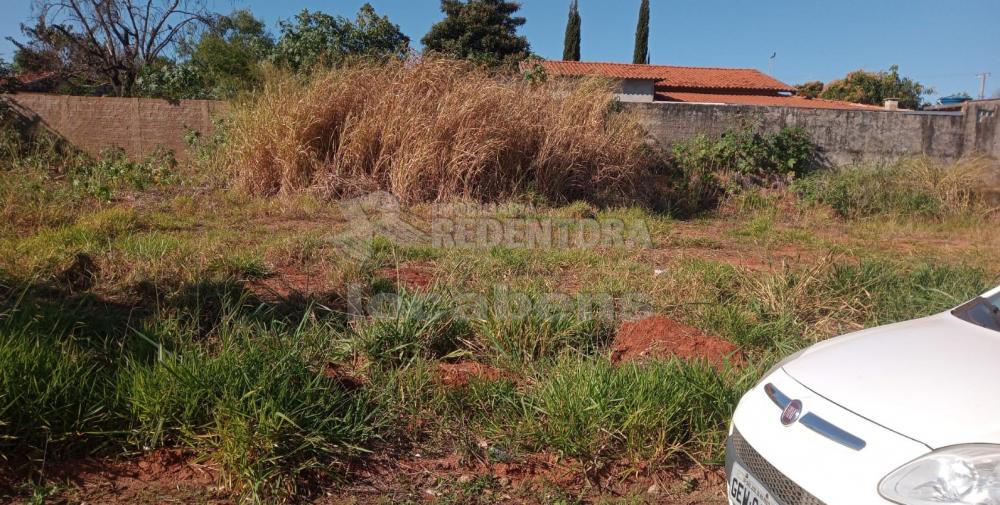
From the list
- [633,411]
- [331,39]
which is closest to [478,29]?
[331,39]

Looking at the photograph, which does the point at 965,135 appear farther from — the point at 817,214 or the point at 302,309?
the point at 302,309

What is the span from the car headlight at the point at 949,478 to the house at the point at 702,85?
22.5m

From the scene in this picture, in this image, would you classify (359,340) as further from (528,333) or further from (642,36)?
(642,36)

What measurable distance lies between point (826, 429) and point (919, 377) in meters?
0.41

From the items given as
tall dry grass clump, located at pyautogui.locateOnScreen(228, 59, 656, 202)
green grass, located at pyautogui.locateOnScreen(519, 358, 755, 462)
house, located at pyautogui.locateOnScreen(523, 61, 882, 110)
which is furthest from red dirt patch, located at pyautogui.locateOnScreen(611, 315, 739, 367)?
house, located at pyautogui.locateOnScreen(523, 61, 882, 110)

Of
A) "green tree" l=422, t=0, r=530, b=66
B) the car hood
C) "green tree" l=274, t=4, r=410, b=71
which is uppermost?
"green tree" l=422, t=0, r=530, b=66

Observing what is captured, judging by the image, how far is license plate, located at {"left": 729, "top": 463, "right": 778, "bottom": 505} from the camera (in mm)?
2154

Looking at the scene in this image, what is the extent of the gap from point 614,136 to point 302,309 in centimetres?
646

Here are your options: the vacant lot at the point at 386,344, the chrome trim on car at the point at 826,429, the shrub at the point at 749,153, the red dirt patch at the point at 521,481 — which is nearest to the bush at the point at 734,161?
the shrub at the point at 749,153

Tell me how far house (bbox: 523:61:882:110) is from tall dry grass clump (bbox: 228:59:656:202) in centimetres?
1499

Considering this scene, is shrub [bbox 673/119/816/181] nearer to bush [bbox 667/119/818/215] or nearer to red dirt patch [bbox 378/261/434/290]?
bush [bbox 667/119/818/215]

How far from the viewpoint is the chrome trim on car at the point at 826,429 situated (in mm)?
1975

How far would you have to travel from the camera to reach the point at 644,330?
13.3 ft

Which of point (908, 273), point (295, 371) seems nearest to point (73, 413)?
point (295, 371)
